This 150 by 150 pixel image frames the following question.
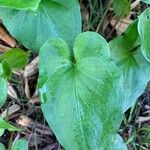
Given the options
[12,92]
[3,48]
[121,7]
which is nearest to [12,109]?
[12,92]

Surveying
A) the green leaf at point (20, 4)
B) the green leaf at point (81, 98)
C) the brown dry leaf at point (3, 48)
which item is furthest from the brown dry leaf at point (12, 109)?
the green leaf at point (20, 4)

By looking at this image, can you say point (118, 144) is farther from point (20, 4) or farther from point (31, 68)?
point (20, 4)

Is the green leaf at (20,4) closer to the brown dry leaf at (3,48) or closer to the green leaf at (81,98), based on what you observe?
the green leaf at (81,98)

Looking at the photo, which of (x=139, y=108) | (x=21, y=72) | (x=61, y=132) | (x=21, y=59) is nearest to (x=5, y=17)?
(x=21, y=59)

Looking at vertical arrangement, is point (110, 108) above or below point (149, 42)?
below

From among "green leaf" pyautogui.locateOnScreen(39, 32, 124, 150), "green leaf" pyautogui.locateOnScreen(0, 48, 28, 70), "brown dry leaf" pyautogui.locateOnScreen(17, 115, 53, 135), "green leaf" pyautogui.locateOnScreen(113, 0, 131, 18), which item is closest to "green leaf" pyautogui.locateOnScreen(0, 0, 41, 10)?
"green leaf" pyautogui.locateOnScreen(39, 32, 124, 150)

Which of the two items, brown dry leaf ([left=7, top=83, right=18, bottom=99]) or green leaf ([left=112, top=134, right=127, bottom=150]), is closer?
green leaf ([left=112, top=134, right=127, bottom=150])

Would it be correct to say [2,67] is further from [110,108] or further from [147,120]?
[147,120]

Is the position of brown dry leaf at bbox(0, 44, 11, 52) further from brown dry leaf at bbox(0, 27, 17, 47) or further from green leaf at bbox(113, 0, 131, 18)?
green leaf at bbox(113, 0, 131, 18)
